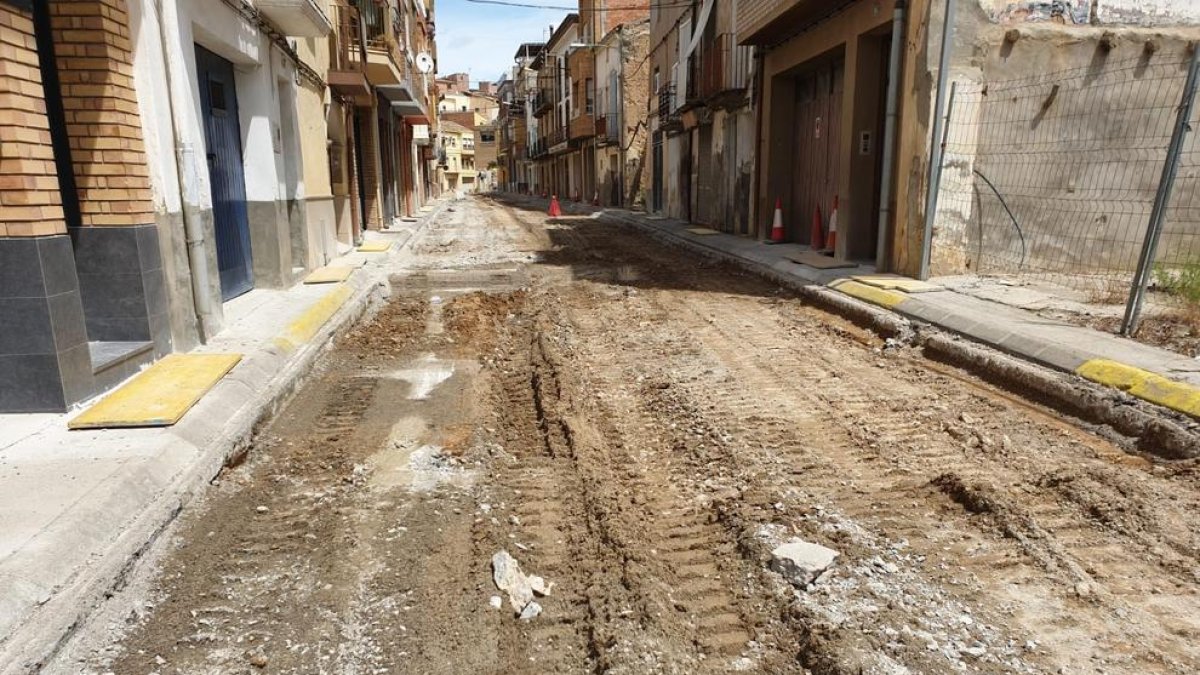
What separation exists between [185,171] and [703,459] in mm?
4405

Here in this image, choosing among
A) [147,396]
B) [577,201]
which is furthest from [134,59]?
[577,201]

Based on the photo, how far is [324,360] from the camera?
20.4ft

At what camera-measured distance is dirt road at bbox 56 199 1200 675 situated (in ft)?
7.75

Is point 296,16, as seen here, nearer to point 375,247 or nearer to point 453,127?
point 375,247

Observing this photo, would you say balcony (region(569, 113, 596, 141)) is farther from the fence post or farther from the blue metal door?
the fence post

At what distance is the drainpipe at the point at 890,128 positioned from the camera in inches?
351

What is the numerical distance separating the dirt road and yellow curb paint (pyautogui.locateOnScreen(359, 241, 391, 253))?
349 inches

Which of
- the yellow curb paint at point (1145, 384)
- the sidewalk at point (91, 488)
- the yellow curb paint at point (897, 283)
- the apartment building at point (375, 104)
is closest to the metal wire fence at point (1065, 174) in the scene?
the yellow curb paint at point (897, 283)

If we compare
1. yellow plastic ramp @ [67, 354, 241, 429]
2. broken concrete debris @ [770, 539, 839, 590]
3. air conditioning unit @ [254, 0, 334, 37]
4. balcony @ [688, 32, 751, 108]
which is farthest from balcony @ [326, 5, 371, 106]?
broken concrete debris @ [770, 539, 839, 590]

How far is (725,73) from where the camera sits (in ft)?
55.1

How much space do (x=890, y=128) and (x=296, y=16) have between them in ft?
23.9

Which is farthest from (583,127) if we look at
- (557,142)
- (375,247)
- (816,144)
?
(816,144)

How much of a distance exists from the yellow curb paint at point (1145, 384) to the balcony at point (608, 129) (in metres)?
29.1

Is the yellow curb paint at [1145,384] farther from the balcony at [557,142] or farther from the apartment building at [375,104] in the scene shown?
the balcony at [557,142]
